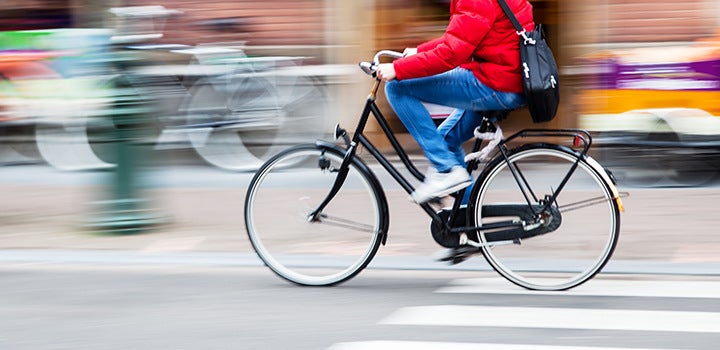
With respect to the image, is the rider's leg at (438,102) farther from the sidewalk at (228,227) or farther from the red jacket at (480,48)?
the sidewalk at (228,227)

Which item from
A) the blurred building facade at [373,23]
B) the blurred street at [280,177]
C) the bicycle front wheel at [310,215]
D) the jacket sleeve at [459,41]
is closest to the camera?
the blurred street at [280,177]

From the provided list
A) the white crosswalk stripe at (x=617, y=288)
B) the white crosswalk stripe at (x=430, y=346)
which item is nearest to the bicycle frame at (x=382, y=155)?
the white crosswalk stripe at (x=617, y=288)

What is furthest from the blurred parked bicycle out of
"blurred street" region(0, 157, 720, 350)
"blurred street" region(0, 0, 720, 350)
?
"blurred street" region(0, 157, 720, 350)

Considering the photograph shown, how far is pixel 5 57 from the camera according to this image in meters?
12.0

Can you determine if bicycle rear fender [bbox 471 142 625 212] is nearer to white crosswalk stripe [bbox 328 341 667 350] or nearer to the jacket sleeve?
the jacket sleeve

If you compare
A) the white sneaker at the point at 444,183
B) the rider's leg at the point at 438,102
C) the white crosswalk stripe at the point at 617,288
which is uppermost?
the rider's leg at the point at 438,102

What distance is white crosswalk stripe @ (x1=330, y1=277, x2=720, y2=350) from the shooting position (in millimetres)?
5078

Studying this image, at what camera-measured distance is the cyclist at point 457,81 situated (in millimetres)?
5609

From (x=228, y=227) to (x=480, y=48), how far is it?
10.2 ft

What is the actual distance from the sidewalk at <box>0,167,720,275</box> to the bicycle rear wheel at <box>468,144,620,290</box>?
94 cm

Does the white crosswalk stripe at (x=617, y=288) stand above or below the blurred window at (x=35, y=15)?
below

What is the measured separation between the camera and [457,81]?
5777 mm

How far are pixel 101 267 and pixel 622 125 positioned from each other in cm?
491

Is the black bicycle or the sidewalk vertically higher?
the black bicycle
